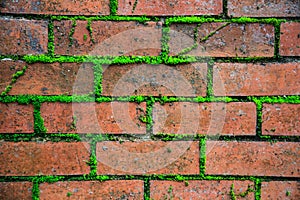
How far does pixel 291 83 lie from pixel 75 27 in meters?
0.51

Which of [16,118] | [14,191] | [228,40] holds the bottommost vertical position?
[14,191]

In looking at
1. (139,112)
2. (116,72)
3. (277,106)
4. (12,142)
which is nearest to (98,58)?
(116,72)

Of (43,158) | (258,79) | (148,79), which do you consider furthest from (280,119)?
(43,158)

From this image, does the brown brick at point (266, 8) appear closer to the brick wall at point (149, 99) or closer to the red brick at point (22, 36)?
the brick wall at point (149, 99)

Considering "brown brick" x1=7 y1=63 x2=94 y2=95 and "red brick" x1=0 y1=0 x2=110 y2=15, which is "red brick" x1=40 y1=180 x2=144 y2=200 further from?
"red brick" x1=0 y1=0 x2=110 y2=15

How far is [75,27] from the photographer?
2.08 feet

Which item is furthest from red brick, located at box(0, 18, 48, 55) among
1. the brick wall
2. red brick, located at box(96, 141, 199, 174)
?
red brick, located at box(96, 141, 199, 174)

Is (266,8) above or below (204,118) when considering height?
above

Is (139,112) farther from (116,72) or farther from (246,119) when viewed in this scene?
(246,119)

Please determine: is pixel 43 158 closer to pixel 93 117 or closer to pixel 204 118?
pixel 93 117

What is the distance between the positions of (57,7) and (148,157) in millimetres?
402

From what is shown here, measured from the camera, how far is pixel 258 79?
0.65 m

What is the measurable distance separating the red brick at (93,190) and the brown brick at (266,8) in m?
0.47

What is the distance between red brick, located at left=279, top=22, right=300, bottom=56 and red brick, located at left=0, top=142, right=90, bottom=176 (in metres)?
0.51
